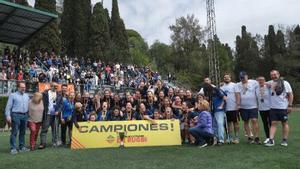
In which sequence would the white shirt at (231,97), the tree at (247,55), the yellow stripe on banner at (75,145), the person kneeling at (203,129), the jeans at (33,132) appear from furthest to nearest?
the tree at (247,55) → the yellow stripe on banner at (75,145) → the jeans at (33,132) → the white shirt at (231,97) → the person kneeling at (203,129)

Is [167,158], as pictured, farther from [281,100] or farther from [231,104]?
[281,100]

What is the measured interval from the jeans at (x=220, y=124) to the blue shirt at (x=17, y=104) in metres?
5.10

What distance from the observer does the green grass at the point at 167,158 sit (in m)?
6.98

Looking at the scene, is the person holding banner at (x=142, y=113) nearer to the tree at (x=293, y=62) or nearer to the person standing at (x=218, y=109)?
the person standing at (x=218, y=109)

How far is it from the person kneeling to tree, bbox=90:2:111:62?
39029 mm

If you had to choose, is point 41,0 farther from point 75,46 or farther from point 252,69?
point 252,69

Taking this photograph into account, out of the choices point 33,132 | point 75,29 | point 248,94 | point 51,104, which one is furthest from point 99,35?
point 248,94

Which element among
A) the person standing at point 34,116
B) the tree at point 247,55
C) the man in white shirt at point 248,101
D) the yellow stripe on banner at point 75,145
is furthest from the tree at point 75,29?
the man in white shirt at point 248,101

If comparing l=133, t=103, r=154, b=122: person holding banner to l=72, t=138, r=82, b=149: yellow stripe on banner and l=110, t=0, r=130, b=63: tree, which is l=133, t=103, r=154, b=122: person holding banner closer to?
l=72, t=138, r=82, b=149: yellow stripe on banner

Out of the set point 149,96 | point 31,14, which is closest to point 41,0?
point 31,14

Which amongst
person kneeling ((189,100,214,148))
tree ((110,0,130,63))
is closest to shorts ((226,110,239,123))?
person kneeling ((189,100,214,148))

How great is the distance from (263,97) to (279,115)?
2.48 feet

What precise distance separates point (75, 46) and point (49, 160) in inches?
1749

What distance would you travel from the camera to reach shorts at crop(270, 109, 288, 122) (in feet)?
29.8
